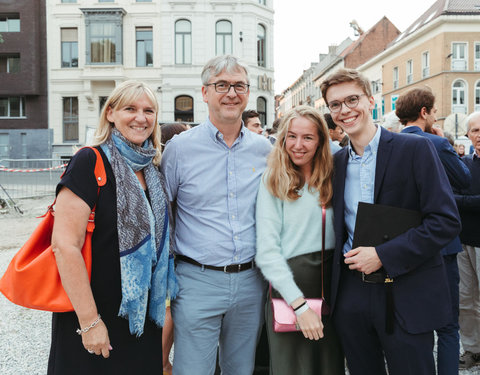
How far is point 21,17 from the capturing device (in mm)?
27906

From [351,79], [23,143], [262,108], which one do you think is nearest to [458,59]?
[262,108]

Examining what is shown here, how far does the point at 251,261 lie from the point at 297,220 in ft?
1.41

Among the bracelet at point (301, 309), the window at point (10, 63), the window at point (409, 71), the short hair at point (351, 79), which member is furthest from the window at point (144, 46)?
the bracelet at point (301, 309)

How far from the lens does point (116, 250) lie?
2193 millimetres

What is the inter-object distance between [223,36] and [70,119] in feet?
38.8

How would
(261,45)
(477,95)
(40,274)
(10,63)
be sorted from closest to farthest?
(40,274) → (261,45) → (10,63) → (477,95)

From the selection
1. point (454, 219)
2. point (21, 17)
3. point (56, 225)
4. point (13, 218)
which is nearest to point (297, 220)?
point (454, 219)

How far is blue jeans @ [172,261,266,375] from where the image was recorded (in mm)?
2518

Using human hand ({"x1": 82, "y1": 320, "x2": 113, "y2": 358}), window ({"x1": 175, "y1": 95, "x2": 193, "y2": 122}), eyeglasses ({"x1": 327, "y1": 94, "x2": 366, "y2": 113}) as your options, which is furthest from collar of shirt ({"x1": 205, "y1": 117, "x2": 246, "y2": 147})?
window ({"x1": 175, "y1": 95, "x2": 193, "y2": 122})

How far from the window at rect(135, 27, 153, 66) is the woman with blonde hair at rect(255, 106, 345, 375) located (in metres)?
26.1

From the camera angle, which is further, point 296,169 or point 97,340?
point 296,169

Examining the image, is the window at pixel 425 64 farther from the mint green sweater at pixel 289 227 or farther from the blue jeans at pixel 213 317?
the blue jeans at pixel 213 317

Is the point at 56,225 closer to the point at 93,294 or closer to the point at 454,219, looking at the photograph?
the point at 93,294

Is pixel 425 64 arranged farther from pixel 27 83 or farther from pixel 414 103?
pixel 414 103
